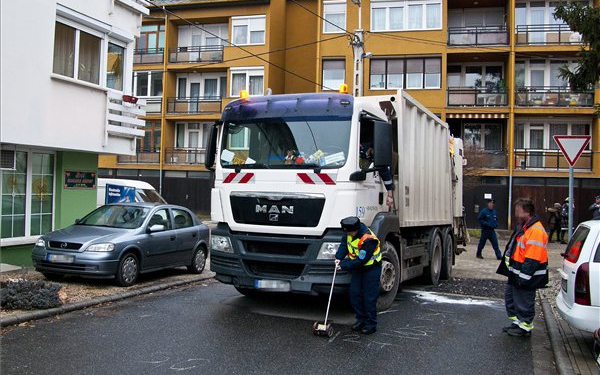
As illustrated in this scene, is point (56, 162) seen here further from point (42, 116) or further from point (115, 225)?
point (115, 225)

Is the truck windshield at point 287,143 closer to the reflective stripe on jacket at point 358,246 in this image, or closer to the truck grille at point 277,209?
the truck grille at point 277,209

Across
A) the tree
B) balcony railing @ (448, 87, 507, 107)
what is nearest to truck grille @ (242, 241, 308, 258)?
the tree

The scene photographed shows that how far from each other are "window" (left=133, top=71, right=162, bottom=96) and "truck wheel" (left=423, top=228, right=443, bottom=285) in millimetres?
26117

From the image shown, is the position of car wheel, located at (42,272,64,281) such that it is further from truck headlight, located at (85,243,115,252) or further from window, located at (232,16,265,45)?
window, located at (232,16,265,45)

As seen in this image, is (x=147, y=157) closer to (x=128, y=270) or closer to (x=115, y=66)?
(x=115, y=66)

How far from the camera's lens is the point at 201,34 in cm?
3297

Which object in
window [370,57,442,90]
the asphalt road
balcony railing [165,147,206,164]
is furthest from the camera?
balcony railing [165,147,206,164]

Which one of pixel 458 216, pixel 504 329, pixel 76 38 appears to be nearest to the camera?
pixel 504 329

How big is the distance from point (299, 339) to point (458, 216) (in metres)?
7.89

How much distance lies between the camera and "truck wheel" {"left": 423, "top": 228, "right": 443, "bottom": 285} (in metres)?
10.2

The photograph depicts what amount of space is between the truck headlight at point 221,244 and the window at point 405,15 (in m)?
23.0

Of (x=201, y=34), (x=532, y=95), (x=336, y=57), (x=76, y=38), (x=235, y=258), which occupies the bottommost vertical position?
(x=235, y=258)

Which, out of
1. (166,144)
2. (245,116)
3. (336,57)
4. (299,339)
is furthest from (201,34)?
(299,339)

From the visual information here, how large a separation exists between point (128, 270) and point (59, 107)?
420cm
